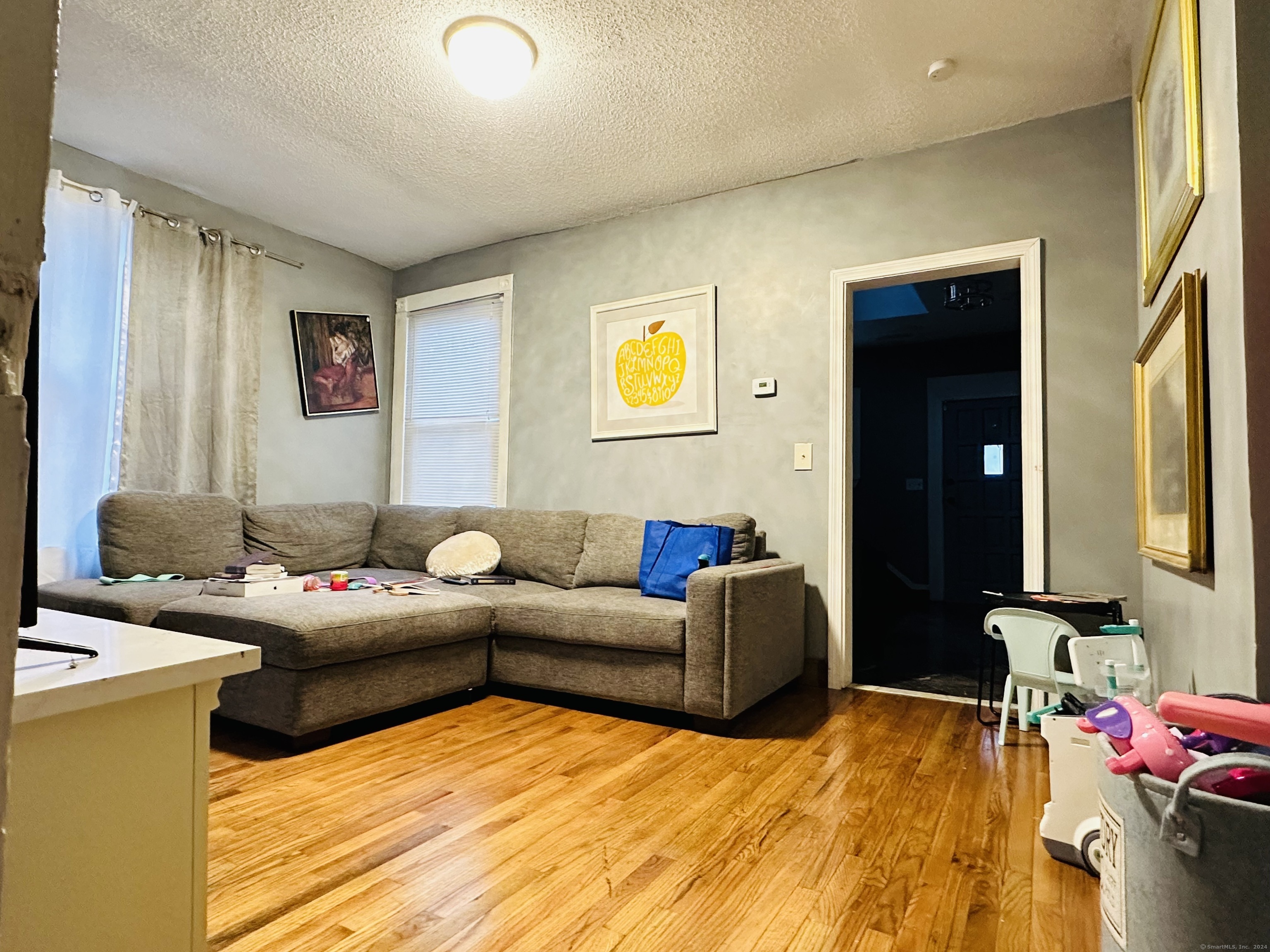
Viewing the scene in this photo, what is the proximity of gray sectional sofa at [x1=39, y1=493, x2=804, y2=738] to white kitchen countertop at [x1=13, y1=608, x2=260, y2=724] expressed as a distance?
1438 mm

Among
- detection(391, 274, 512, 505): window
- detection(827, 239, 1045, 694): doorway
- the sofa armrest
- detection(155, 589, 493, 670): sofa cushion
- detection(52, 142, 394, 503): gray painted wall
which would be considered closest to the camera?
detection(155, 589, 493, 670): sofa cushion

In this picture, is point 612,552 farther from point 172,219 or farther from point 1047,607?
point 172,219

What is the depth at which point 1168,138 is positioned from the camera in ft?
6.10

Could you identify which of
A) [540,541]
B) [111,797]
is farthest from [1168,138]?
[540,541]

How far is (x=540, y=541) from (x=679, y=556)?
→ 3.18 feet

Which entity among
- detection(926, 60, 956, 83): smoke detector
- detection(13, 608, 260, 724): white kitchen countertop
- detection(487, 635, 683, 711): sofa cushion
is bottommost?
detection(487, 635, 683, 711): sofa cushion

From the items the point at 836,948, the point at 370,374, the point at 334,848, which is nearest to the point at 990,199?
the point at 836,948

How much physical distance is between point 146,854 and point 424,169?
3.40 meters

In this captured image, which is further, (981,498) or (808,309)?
(981,498)

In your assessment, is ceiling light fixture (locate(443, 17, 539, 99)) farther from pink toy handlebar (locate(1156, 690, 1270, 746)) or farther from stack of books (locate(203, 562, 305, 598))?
pink toy handlebar (locate(1156, 690, 1270, 746))

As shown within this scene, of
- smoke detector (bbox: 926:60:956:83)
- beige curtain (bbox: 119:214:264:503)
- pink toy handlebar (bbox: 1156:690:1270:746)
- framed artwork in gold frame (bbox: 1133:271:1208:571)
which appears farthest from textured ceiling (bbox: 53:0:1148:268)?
pink toy handlebar (bbox: 1156:690:1270:746)

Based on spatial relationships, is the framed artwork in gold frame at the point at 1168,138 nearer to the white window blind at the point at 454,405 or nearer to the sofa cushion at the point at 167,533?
the white window blind at the point at 454,405

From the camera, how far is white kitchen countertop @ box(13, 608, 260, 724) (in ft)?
2.22

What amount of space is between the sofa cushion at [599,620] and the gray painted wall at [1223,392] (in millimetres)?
1561
